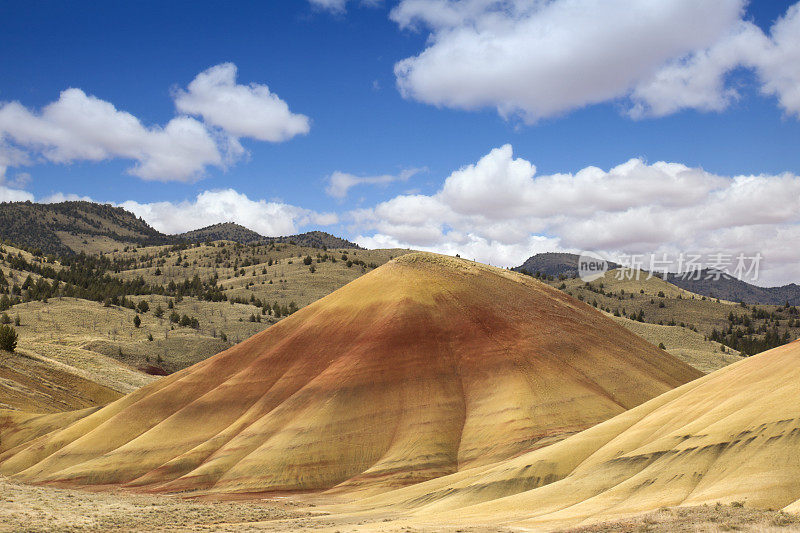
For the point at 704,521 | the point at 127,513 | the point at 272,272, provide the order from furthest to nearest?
the point at 272,272 < the point at 127,513 < the point at 704,521

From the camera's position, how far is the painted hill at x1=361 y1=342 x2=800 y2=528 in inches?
768

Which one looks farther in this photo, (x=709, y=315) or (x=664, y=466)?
(x=709, y=315)

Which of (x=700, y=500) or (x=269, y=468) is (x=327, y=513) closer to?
(x=269, y=468)

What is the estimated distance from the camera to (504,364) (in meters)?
43.8

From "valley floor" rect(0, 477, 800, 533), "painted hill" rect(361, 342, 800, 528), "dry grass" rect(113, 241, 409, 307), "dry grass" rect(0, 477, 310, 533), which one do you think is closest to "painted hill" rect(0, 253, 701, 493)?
"dry grass" rect(0, 477, 310, 533)

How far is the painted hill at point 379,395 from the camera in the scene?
37.9m

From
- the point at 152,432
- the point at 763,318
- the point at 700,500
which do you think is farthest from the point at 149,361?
the point at 763,318

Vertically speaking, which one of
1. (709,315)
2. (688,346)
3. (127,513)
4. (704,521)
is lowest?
(127,513)

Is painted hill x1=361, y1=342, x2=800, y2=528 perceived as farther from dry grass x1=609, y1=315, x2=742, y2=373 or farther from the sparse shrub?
the sparse shrub

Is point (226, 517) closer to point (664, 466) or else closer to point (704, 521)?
point (664, 466)

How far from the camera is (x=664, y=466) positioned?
22.1 m

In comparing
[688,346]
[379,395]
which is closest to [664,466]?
[379,395]

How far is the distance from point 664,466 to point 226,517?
17886mm

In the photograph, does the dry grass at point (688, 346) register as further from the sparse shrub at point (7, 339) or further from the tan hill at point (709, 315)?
the sparse shrub at point (7, 339)
